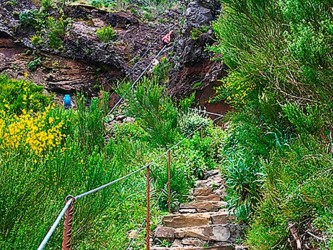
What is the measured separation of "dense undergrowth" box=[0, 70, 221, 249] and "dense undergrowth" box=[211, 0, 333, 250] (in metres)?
1.11

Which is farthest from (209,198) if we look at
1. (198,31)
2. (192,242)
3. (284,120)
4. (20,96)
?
(198,31)

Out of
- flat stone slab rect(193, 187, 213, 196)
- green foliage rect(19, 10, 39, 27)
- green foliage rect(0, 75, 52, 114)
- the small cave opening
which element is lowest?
flat stone slab rect(193, 187, 213, 196)

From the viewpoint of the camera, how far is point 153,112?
251 inches

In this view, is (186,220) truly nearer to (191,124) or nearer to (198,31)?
(191,124)

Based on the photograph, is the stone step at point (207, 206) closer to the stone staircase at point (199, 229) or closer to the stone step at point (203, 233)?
the stone staircase at point (199, 229)

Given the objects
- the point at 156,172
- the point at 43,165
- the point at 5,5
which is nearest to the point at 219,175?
the point at 156,172

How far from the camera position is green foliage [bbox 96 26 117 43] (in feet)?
40.5

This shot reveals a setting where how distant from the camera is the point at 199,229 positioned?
12.8ft

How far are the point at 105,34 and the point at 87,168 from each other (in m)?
10.0

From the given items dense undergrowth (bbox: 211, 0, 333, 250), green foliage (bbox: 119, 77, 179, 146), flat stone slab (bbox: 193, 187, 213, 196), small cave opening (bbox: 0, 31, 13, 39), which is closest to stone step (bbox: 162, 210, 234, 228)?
dense undergrowth (bbox: 211, 0, 333, 250)

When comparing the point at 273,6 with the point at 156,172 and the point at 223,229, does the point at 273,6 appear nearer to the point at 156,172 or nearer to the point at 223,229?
the point at 223,229

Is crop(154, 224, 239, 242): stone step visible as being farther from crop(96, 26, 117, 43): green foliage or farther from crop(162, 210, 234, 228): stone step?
crop(96, 26, 117, 43): green foliage

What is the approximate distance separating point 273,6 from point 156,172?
265 cm

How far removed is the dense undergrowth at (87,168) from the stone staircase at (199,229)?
0.21m
